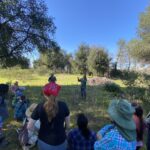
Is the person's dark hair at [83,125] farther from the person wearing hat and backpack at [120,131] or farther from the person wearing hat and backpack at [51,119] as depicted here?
the person wearing hat and backpack at [120,131]

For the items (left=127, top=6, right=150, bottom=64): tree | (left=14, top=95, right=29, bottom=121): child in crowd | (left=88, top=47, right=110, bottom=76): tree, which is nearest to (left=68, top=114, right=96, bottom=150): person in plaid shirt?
(left=14, top=95, right=29, bottom=121): child in crowd

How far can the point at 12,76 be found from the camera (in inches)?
1442

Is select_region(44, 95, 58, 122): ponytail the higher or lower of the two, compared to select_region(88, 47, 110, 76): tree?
lower

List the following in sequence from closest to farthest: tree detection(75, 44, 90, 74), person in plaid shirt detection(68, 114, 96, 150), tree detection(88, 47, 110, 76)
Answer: person in plaid shirt detection(68, 114, 96, 150) → tree detection(88, 47, 110, 76) → tree detection(75, 44, 90, 74)

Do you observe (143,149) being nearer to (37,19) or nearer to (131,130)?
(131,130)

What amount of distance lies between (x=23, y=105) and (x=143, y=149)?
4.53 metres

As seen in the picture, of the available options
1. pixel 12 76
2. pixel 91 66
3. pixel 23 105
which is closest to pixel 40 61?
pixel 91 66

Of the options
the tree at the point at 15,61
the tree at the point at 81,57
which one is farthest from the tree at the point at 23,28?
the tree at the point at 81,57

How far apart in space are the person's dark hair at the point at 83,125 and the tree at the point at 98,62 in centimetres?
4351

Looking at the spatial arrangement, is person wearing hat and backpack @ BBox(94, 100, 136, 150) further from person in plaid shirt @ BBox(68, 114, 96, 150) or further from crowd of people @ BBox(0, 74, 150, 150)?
person in plaid shirt @ BBox(68, 114, 96, 150)

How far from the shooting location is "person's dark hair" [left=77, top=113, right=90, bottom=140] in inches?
191

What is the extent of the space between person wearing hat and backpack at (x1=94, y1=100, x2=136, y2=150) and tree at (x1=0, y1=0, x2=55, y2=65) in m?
13.3

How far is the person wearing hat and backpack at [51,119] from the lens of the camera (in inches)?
173

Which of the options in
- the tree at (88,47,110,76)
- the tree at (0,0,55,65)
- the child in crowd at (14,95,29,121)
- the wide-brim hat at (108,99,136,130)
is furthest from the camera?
the tree at (88,47,110,76)
